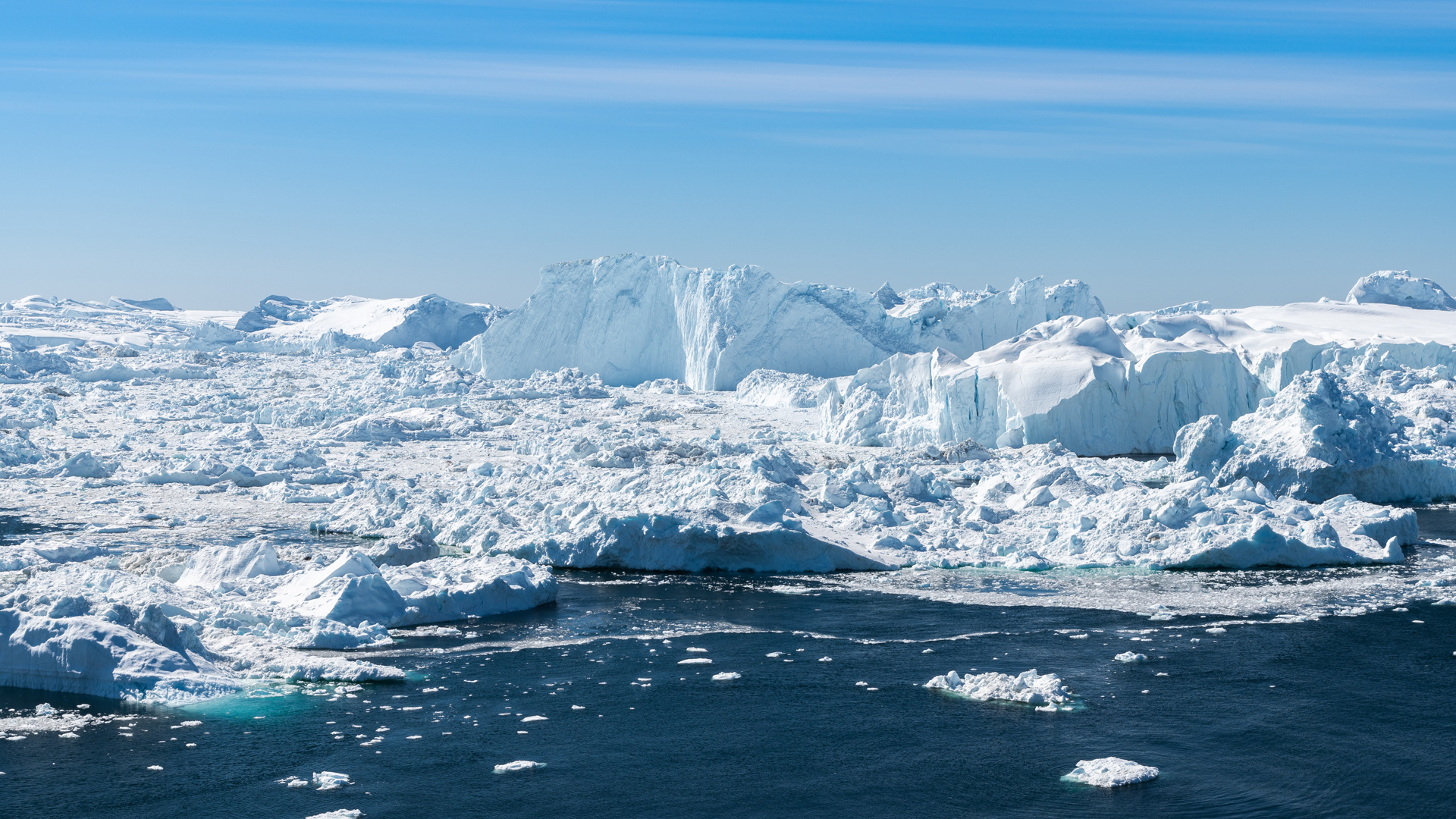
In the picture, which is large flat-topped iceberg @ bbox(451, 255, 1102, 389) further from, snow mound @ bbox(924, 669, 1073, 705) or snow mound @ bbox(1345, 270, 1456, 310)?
snow mound @ bbox(924, 669, 1073, 705)

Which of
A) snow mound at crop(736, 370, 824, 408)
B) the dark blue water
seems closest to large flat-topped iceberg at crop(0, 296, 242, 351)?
snow mound at crop(736, 370, 824, 408)

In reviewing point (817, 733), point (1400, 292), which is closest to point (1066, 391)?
point (817, 733)

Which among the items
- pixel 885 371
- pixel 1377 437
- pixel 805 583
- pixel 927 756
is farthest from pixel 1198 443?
pixel 927 756

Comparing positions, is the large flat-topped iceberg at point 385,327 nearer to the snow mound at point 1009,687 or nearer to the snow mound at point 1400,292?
the snow mound at point 1400,292

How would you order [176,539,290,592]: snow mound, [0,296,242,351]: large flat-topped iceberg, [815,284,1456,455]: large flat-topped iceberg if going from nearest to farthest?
[176,539,290,592]: snow mound, [815,284,1456,455]: large flat-topped iceberg, [0,296,242,351]: large flat-topped iceberg

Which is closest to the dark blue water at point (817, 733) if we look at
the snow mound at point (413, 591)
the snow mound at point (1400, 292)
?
the snow mound at point (413, 591)

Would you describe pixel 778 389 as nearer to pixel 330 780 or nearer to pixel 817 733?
pixel 817 733
